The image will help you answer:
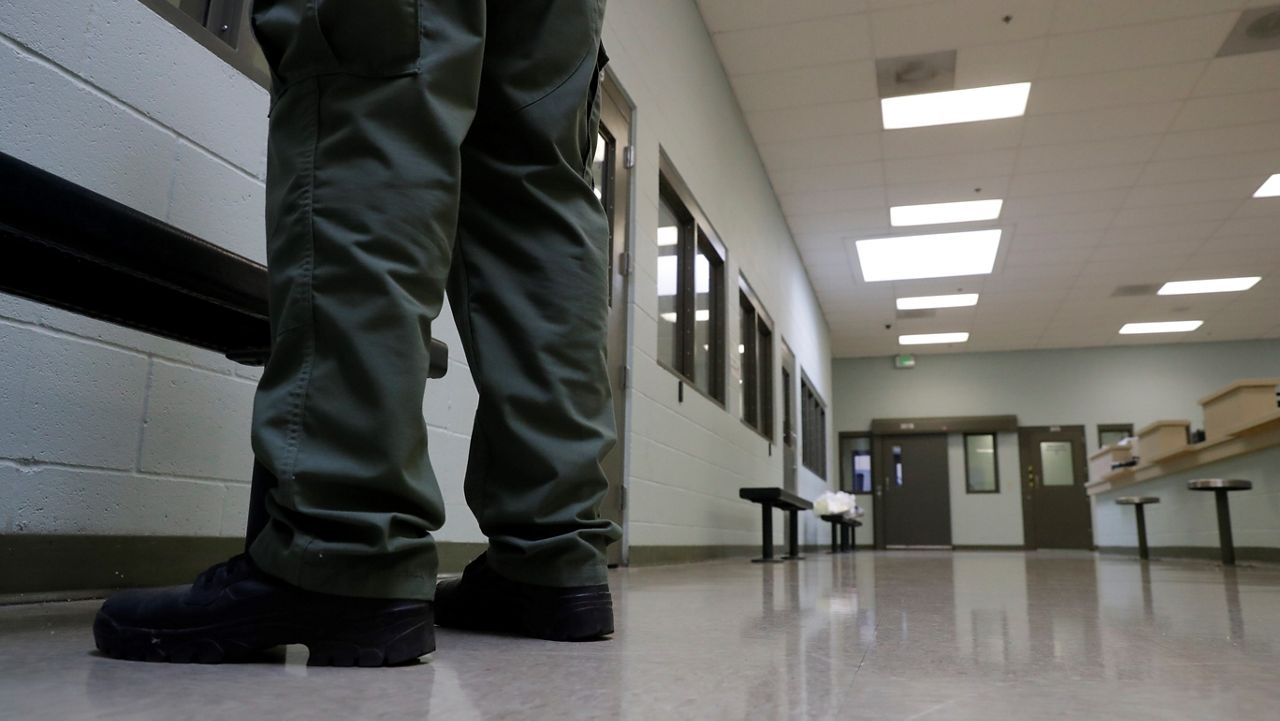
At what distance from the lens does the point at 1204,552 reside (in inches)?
308

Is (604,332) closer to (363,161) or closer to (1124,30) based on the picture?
(363,161)

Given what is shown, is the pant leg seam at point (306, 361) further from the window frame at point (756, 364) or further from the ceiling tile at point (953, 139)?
the ceiling tile at point (953, 139)

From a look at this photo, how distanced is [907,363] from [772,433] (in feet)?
23.7

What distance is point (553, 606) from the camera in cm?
119

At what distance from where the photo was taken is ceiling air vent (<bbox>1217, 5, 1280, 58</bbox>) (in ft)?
18.1

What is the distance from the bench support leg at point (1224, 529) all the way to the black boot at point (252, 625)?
706 centimetres

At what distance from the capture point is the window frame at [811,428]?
11.0 meters

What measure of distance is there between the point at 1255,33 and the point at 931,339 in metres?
8.44

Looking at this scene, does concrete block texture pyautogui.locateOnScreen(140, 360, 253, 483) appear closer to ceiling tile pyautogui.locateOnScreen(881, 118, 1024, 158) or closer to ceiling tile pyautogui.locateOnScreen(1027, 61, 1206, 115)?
ceiling tile pyautogui.locateOnScreen(1027, 61, 1206, 115)

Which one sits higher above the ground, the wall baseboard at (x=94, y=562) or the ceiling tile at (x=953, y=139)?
the ceiling tile at (x=953, y=139)

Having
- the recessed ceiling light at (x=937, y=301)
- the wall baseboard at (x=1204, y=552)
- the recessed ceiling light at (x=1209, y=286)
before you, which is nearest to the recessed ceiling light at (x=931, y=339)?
the recessed ceiling light at (x=937, y=301)

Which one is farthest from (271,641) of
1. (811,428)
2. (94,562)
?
(811,428)

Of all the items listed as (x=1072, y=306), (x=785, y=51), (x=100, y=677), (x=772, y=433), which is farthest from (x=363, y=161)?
(x=1072, y=306)

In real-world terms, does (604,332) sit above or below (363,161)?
below
